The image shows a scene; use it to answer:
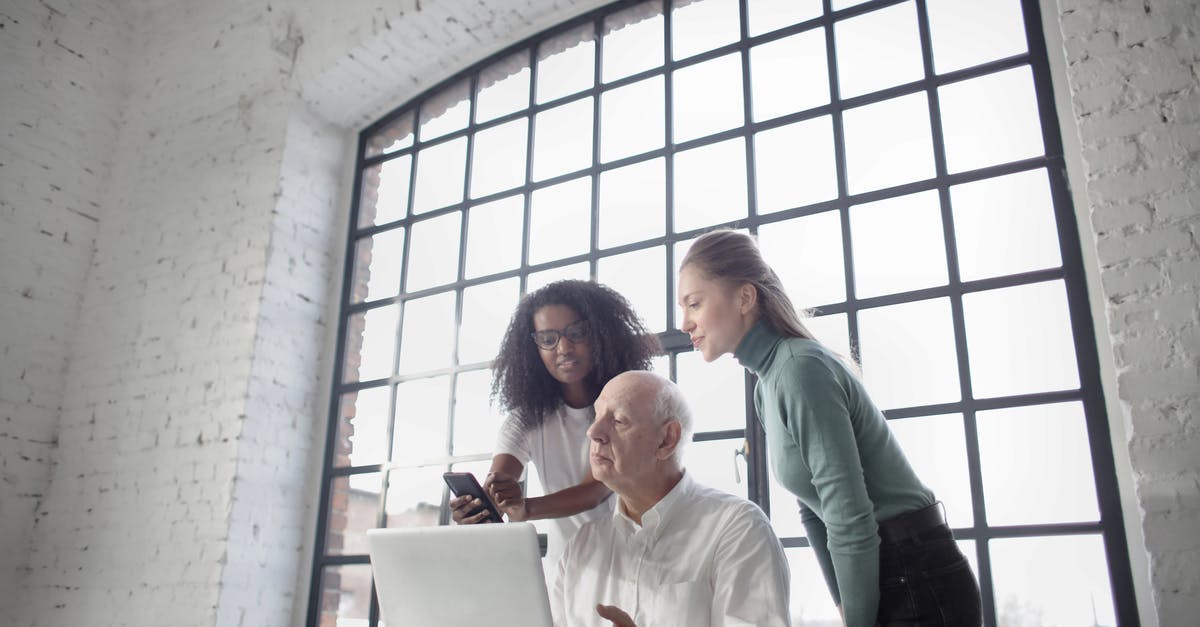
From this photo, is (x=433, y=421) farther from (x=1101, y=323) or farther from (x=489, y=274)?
(x=1101, y=323)

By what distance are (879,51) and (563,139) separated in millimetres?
1355

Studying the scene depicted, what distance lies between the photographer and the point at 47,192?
4461 mm

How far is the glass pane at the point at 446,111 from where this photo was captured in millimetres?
4215

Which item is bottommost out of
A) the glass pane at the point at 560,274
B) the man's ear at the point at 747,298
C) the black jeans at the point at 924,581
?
the black jeans at the point at 924,581

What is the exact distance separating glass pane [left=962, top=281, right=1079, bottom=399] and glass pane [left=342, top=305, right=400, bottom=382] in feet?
8.10

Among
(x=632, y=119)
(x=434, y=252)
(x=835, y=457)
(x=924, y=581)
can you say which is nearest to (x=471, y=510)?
(x=835, y=457)

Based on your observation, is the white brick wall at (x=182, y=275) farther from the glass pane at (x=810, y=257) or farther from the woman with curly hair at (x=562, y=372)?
the woman with curly hair at (x=562, y=372)

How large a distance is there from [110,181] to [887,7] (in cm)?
399

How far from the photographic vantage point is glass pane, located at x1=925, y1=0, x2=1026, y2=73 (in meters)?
2.87

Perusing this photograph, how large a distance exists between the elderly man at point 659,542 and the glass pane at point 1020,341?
1.11 metres

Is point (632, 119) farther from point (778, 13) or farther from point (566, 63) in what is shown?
point (778, 13)

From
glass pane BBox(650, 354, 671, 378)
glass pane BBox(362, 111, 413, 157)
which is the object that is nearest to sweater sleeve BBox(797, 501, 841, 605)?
glass pane BBox(650, 354, 671, 378)

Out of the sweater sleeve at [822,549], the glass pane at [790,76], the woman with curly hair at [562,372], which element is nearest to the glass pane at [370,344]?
the woman with curly hair at [562,372]

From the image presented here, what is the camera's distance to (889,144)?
297 cm
